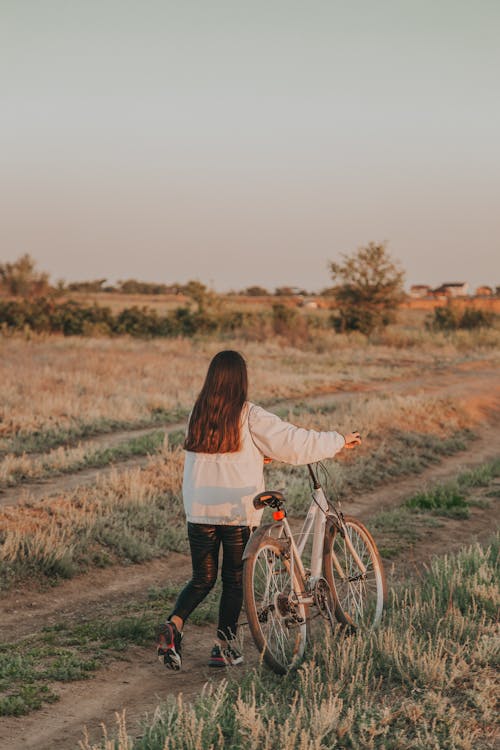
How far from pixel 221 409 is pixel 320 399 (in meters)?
15.2

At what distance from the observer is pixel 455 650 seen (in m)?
5.07

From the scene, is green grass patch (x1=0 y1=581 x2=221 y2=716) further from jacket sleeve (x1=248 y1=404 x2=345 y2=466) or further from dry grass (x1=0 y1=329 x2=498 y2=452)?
dry grass (x1=0 y1=329 x2=498 y2=452)

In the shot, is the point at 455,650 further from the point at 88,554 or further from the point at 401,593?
the point at 88,554

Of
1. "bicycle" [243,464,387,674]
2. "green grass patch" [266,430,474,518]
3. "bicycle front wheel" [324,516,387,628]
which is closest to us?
"bicycle" [243,464,387,674]

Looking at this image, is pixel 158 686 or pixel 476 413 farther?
pixel 476 413

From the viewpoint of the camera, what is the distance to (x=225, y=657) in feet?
17.9

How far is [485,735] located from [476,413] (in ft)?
51.9

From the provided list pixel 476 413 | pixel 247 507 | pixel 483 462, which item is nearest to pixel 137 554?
pixel 247 507

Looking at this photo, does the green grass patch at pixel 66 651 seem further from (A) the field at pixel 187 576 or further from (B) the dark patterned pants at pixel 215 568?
(B) the dark patterned pants at pixel 215 568

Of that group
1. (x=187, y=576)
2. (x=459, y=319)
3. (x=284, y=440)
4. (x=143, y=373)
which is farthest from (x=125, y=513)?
(x=459, y=319)

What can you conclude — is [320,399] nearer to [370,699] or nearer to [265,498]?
[265,498]

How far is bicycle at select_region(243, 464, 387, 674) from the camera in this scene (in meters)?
5.09

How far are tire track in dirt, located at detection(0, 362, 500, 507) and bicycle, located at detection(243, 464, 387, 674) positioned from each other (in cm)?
474

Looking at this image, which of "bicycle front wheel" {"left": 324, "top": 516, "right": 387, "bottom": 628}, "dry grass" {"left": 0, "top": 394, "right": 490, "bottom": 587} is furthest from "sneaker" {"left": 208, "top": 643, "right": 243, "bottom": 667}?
"dry grass" {"left": 0, "top": 394, "right": 490, "bottom": 587}
